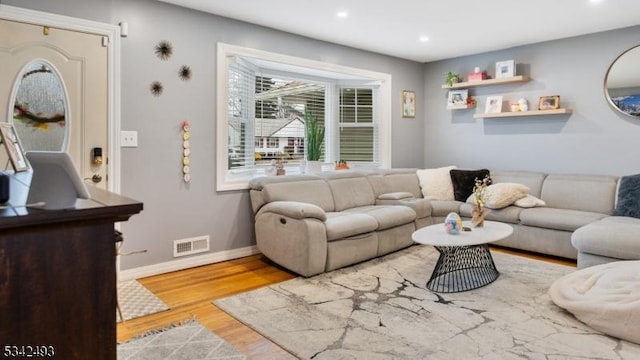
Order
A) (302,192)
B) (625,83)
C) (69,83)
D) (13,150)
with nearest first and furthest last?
1. (13,150)
2. (69,83)
3. (302,192)
4. (625,83)

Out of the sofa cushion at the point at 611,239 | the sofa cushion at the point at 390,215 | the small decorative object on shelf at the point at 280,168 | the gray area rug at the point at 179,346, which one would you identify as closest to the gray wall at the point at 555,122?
the sofa cushion at the point at 611,239

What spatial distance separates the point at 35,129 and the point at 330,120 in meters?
3.31

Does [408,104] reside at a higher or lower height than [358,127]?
higher

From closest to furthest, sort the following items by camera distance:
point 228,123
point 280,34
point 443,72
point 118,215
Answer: point 118,215 < point 228,123 < point 280,34 < point 443,72

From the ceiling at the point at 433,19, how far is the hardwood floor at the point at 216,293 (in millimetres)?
2355

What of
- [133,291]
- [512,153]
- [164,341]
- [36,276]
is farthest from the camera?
[512,153]

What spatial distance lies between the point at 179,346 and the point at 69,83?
7.06 feet

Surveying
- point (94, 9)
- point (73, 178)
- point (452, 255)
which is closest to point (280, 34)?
point (94, 9)

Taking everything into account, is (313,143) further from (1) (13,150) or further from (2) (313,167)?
(1) (13,150)

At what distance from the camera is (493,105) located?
538 cm

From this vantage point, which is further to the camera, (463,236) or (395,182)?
(395,182)

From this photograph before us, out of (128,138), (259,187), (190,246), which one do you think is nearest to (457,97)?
(259,187)

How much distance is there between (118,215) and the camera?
1.14 meters

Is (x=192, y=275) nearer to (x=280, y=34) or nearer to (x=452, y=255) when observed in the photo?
(x=452, y=255)
